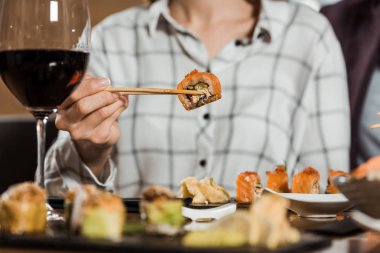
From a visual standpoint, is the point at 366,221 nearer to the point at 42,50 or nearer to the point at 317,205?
the point at 317,205

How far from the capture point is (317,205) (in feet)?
3.43

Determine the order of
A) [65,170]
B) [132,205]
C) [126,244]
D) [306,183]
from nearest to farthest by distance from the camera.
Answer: [126,244], [132,205], [306,183], [65,170]

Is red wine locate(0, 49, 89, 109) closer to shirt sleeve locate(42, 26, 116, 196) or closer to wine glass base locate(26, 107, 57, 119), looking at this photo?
wine glass base locate(26, 107, 57, 119)

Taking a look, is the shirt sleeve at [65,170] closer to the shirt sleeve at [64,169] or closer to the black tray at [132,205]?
the shirt sleeve at [64,169]

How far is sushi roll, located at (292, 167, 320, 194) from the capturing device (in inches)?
47.0

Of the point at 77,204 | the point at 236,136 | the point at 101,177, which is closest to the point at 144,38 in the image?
the point at 236,136

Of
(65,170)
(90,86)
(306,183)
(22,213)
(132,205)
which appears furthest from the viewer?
(65,170)

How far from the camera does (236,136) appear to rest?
2178 millimetres

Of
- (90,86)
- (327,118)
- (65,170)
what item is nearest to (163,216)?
(90,86)

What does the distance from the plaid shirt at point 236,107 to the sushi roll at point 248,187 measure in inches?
36.0

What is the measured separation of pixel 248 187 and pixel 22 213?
537mm

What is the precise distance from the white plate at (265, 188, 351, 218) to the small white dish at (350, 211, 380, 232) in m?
0.19

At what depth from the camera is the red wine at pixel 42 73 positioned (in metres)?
0.97

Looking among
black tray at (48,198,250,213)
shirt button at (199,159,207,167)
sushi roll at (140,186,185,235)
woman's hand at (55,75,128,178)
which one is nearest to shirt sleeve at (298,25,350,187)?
shirt button at (199,159,207,167)
